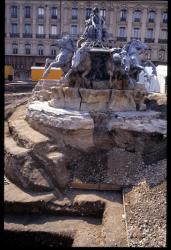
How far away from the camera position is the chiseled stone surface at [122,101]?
1382cm

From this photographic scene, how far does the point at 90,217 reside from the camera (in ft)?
33.3

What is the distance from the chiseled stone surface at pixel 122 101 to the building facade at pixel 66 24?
2948 cm

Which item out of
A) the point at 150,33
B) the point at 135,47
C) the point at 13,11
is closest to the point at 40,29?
the point at 13,11

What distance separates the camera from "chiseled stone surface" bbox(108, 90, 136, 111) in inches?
544

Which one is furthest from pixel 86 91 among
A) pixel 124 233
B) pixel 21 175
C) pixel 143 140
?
→ pixel 124 233

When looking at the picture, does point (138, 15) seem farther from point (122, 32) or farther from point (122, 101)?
point (122, 101)

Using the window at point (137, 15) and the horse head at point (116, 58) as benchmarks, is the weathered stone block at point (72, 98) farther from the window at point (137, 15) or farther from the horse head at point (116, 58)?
the window at point (137, 15)

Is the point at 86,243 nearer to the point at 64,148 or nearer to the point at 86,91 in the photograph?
the point at 64,148

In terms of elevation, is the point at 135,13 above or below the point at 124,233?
above

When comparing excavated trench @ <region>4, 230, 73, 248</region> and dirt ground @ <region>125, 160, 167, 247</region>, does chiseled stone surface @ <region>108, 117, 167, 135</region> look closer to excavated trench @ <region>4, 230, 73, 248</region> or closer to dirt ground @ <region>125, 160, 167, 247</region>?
dirt ground @ <region>125, 160, 167, 247</region>

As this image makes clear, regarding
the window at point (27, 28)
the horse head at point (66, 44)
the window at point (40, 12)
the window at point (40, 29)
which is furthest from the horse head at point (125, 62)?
the window at point (27, 28)

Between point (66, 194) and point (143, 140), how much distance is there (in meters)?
3.47

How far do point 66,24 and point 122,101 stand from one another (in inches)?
1293

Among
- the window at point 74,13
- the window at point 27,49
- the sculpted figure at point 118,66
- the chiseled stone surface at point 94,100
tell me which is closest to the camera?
the chiseled stone surface at point 94,100
